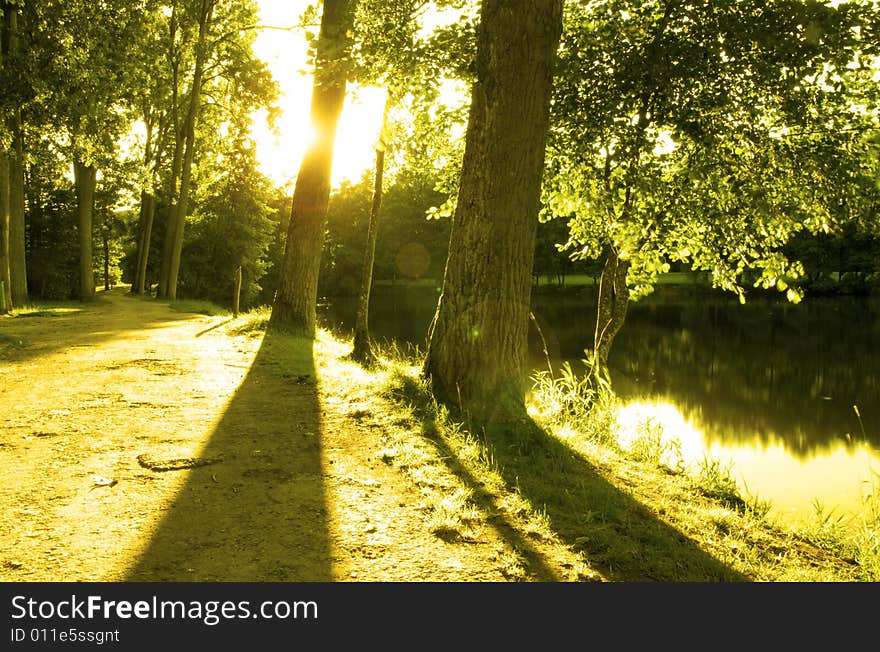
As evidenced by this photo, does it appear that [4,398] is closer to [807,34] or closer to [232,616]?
[232,616]

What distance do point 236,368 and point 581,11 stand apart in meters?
7.58

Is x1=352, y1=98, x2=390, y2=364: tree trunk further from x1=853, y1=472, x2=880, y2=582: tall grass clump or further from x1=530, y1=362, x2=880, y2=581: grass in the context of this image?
x1=853, y1=472, x2=880, y2=582: tall grass clump

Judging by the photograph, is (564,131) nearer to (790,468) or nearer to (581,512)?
(581,512)

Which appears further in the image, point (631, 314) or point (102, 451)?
point (631, 314)

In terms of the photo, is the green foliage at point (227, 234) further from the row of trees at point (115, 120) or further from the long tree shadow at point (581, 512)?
the long tree shadow at point (581, 512)

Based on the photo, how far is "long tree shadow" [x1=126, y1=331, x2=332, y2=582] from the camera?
10.2 feet

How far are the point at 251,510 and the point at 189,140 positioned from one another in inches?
1022

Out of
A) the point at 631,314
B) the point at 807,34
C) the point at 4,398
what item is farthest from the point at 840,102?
the point at 631,314

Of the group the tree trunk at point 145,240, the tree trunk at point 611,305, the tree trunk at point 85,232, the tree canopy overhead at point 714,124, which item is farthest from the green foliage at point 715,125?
the tree trunk at point 145,240

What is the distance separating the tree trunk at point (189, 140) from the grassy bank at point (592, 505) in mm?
22934

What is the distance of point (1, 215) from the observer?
52.2 ft

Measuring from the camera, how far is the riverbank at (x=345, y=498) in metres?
3.24

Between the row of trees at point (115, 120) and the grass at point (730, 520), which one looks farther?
the row of trees at point (115, 120)

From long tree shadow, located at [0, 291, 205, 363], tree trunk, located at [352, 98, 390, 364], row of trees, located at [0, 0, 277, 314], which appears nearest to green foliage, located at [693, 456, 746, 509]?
tree trunk, located at [352, 98, 390, 364]
